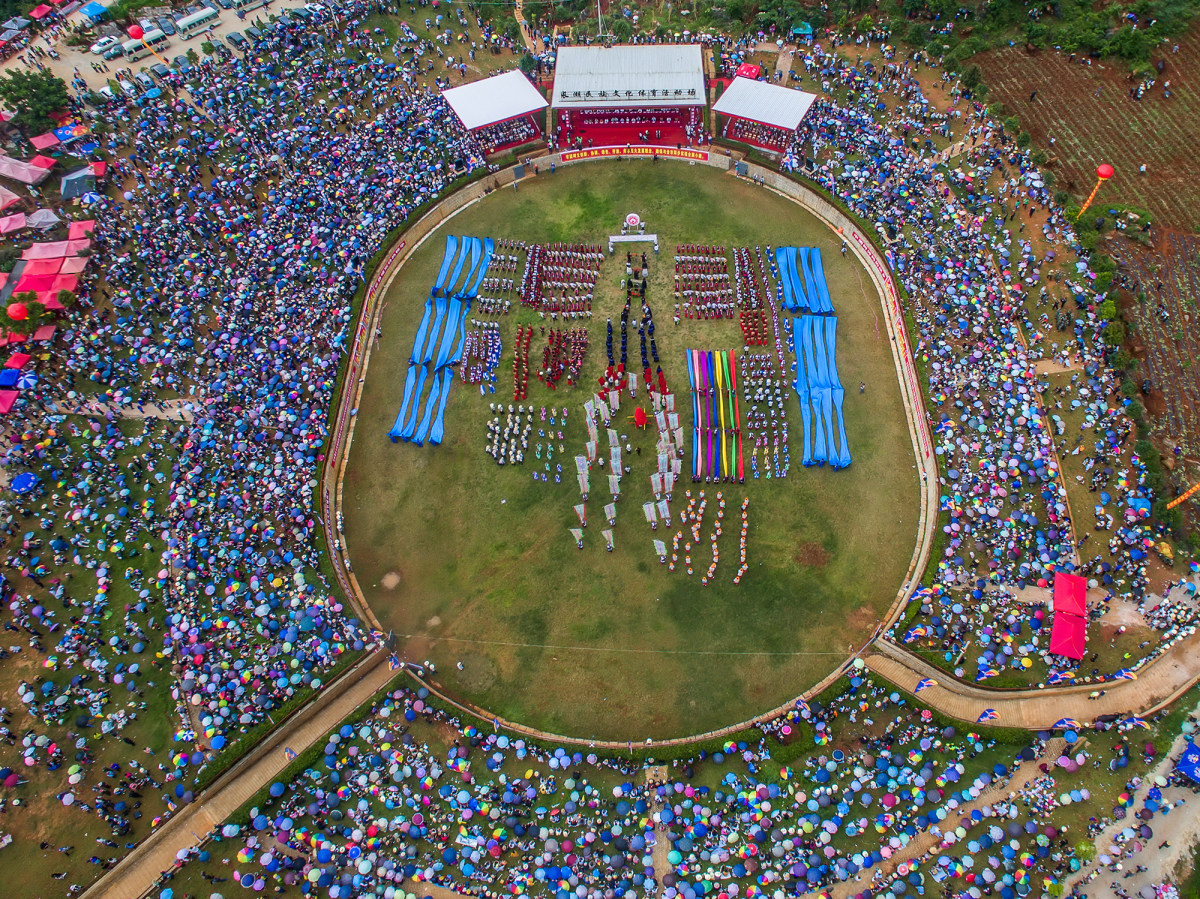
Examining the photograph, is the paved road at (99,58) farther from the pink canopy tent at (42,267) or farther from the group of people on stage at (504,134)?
the group of people on stage at (504,134)

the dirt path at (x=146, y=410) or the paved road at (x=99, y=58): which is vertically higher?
the paved road at (x=99, y=58)

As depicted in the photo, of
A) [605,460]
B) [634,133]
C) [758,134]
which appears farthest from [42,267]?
[758,134]

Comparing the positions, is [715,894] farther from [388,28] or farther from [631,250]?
[388,28]

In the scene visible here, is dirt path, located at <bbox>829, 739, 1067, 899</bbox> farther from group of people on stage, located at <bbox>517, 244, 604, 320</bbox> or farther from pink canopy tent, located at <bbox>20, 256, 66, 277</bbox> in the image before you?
pink canopy tent, located at <bbox>20, 256, 66, 277</bbox>

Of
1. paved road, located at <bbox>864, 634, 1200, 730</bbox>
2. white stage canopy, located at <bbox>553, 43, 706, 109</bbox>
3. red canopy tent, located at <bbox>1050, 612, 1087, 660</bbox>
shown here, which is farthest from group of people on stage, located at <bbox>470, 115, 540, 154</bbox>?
red canopy tent, located at <bbox>1050, 612, 1087, 660</bbox>

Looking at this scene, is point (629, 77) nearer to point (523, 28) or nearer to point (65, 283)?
point (523, 28)

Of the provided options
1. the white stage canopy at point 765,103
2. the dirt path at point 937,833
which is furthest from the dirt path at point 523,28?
the dirt path at point 937,833
